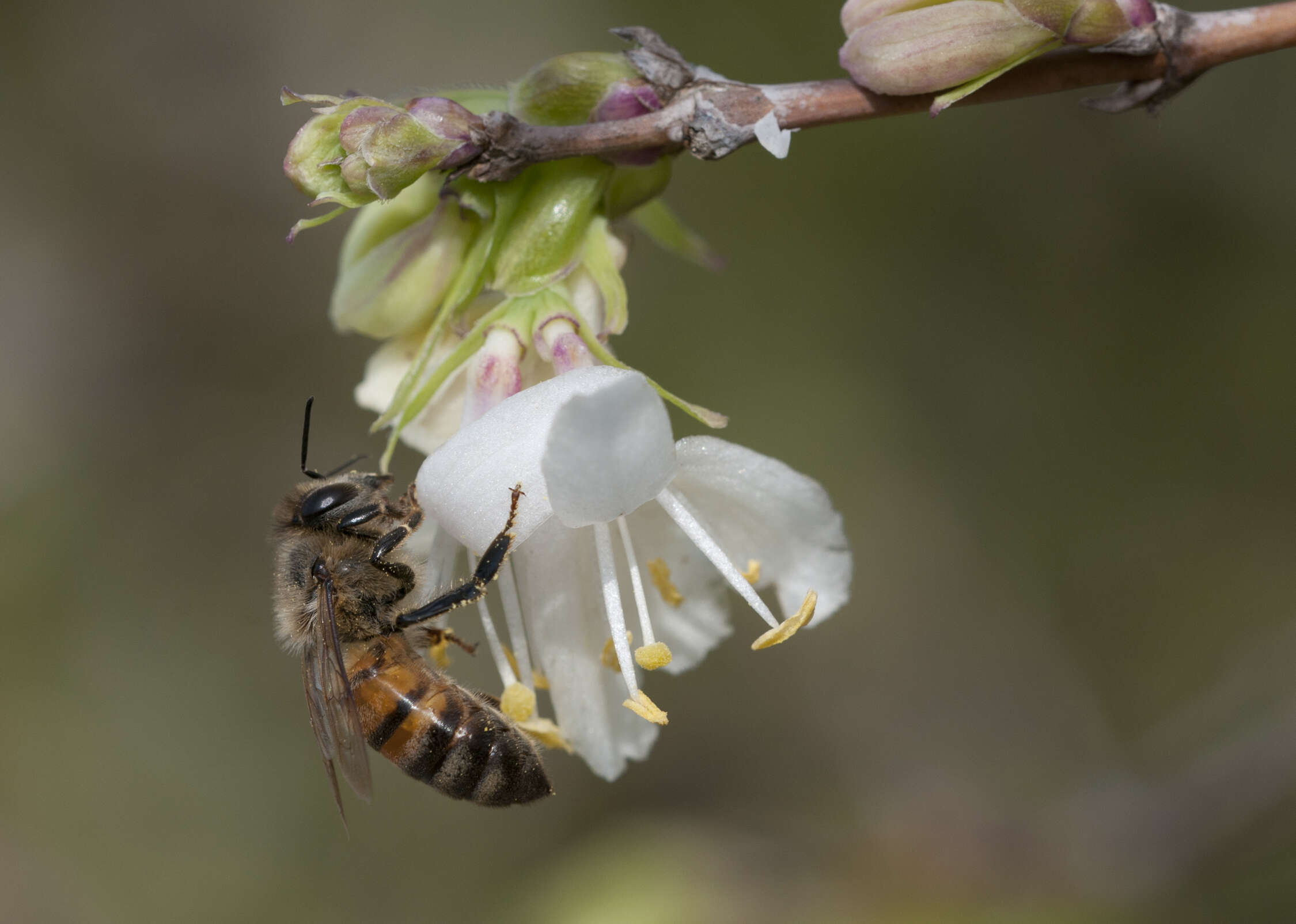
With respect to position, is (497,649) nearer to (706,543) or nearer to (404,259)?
(706,543)

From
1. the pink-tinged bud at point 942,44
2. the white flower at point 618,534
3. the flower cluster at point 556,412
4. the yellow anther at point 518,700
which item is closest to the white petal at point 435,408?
the flower cluster at point 556,412

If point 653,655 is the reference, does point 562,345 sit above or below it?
above

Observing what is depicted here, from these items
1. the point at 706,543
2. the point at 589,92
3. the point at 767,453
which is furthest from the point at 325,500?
the point at 767,453

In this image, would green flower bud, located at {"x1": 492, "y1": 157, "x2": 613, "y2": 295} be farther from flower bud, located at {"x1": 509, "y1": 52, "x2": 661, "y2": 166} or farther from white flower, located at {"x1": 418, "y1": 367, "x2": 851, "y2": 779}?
white flower, located at {"x1": 418, "y1": 367, "x2": 851, "y2": 779}

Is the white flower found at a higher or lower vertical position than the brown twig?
lower

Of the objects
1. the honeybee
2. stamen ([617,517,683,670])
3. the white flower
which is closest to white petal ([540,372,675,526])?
the white flower

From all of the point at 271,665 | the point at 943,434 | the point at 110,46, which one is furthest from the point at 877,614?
the point at 110,46

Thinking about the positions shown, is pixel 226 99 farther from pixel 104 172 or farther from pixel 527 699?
pixel 527 699
